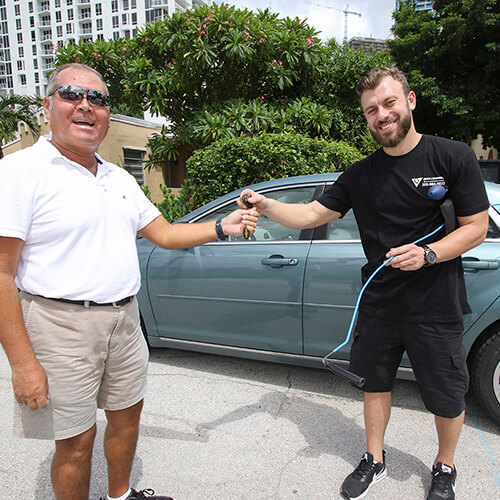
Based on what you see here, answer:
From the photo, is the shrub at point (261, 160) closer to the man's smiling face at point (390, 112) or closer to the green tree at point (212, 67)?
the green tree at point (212, 67)

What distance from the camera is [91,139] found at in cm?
160

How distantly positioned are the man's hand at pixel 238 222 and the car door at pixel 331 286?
75cm

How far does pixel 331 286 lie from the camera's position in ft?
8.71

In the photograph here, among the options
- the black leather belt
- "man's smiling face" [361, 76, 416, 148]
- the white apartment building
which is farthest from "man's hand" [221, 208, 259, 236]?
the white apartment building

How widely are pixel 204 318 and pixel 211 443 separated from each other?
36.6 inches

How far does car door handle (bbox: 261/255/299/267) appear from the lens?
A: 109 inches

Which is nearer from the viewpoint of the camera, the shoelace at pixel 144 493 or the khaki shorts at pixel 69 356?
the khaki shorts at pixel 69 356

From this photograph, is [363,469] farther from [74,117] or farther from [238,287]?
[74,117]

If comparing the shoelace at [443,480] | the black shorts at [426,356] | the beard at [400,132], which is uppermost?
the beard at [400,132]

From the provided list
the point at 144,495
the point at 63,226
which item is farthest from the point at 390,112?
the point at 144,495

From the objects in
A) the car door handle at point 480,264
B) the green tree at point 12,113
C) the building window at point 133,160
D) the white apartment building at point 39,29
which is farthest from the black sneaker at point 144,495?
the white apartment building at point 39,29

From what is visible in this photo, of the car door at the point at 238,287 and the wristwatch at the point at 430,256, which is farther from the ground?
the wristwatch at the point at 430,256

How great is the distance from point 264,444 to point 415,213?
162 centimetres

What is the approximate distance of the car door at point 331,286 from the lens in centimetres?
262
